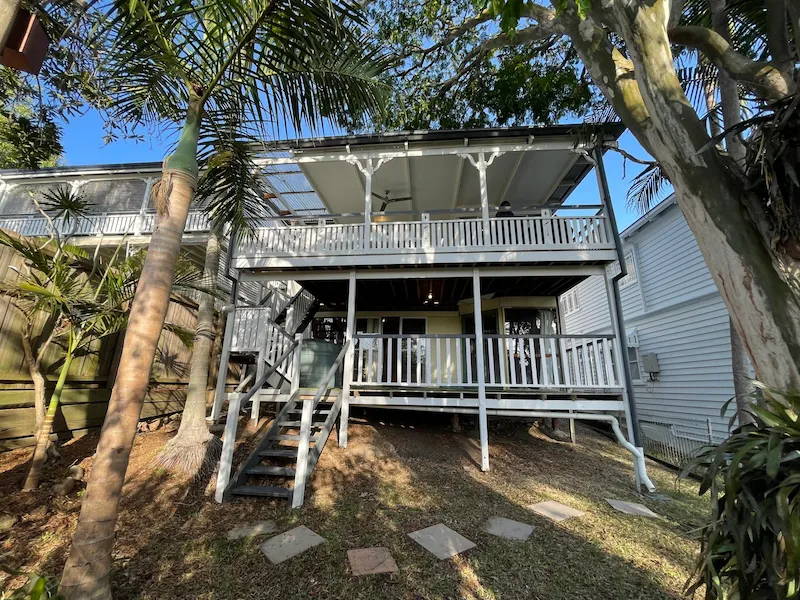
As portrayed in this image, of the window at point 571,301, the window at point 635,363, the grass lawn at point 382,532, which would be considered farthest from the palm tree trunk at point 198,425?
the window at point 571,301

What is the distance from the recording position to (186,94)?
3252mm

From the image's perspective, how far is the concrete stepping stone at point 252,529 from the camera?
11.8 feet

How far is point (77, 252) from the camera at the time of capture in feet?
15.6

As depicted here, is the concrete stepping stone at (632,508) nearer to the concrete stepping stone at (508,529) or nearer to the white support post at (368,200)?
the concrete stepping stone at (508,529)

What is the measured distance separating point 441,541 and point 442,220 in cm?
622

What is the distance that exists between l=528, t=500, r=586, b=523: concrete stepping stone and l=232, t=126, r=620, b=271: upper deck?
4.15 metres

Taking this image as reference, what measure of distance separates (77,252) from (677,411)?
14.3 m

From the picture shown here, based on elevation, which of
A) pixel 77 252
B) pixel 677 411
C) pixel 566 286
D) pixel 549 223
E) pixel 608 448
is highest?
pixel 549 223

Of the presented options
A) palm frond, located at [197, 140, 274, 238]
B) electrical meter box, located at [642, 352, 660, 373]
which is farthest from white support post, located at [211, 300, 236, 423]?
electrical meter box, located at [642, 352, 660, 373]

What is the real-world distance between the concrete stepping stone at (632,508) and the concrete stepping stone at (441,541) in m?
2.55

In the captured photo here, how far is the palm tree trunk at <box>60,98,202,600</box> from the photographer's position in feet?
6.70

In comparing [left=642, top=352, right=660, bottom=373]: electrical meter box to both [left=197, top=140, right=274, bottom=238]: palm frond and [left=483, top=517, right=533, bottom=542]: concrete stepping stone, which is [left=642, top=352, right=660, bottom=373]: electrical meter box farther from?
[left=197, top=140, right=274, bottom=238]: palm frond

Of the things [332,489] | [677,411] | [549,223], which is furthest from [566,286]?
[332,489]

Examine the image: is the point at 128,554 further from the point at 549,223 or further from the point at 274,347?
the point at 549,223
